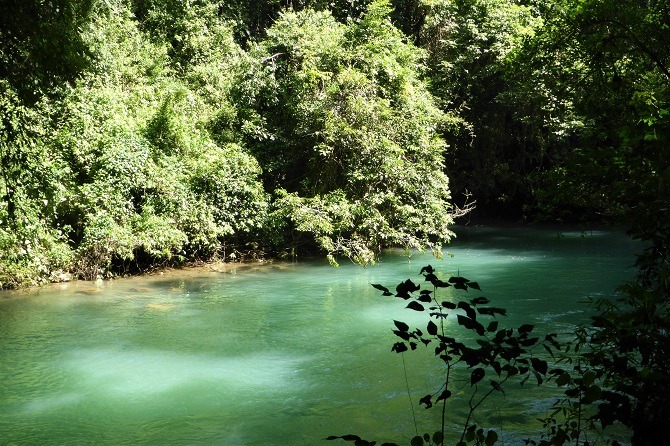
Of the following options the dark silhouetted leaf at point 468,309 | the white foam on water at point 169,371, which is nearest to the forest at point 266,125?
the white foam on water at point 169,371

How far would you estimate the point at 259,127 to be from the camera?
18.6 m

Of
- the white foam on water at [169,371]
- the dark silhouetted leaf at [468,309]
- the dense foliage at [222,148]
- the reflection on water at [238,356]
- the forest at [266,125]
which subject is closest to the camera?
the dark silhouetted leaf at [468,309]

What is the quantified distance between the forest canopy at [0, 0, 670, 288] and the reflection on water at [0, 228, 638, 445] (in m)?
1.16

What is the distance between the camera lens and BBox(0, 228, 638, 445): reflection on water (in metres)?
6.58

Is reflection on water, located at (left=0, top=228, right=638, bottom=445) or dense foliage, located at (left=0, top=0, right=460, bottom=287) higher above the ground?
dense foliage, located at (left=0, top=0, right=460, bottom=287)

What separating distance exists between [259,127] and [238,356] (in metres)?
Answer: 10.5

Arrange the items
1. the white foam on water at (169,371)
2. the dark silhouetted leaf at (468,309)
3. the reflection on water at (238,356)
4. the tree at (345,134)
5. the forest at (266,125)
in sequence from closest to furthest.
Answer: the dark silhouetted leaf at (468,309) < the reflection on water at (238,356) < the white foam on water at (169,371) < the forest at (266,125) < the tree at (345,134)

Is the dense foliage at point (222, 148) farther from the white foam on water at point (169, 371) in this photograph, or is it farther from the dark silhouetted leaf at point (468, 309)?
the dark silhouetted leaf at point (468, 309)

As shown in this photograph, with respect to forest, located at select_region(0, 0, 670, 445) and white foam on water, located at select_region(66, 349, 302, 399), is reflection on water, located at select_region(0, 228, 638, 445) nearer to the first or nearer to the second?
white foam on water, located at select_region(66, 349, 302, 399)

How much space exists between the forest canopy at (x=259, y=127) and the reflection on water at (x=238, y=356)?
1.16m

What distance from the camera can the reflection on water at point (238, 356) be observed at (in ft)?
21.6

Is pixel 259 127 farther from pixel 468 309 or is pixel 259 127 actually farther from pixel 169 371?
pixel 468 309

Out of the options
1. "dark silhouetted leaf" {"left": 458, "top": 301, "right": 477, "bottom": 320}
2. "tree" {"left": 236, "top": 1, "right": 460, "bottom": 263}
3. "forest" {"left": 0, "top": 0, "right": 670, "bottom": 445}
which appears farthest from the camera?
"tree" {"left": 236, "top": 1, "right": 460, "bottom": 263}

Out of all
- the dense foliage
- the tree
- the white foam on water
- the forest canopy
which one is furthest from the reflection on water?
the tree
